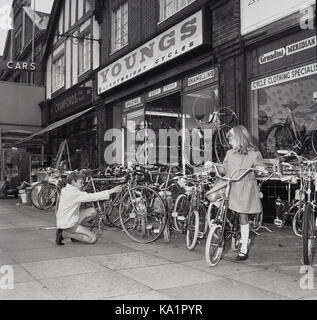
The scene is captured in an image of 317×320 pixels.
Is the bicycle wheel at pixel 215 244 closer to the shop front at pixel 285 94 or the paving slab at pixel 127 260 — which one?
the paving slab at pixel 127 260

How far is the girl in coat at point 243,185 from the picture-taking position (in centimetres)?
568

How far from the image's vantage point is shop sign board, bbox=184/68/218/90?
1028 centimetres

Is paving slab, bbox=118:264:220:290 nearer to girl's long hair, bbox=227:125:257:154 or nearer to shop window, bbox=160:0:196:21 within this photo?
girl's long hair, bbox=227:125:257:154

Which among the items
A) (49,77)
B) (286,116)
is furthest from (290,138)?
(49,77)

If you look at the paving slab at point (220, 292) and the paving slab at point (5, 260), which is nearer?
the paving slab at point (220, 292)

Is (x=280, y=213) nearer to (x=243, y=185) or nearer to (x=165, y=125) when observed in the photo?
(x=243, y=185)

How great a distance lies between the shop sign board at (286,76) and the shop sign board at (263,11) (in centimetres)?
94

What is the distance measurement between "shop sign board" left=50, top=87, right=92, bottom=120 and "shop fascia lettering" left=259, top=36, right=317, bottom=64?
341 inches

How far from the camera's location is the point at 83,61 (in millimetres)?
17703

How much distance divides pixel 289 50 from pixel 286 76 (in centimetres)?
46

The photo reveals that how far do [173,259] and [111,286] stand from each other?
1453mm

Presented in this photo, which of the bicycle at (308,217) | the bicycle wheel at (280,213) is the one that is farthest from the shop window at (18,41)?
the bicycle at (308,217)

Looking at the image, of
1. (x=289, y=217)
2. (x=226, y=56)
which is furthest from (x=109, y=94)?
(x=289, y=217)

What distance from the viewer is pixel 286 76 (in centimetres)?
853
